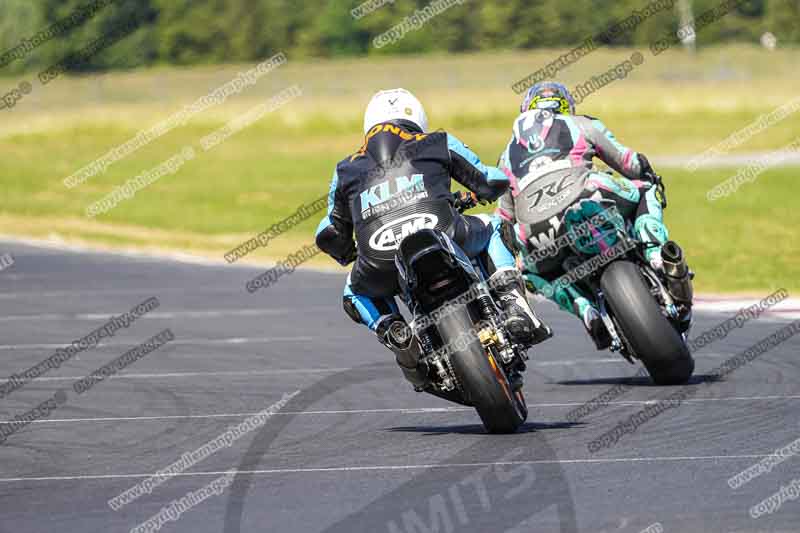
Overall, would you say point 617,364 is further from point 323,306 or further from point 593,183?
point 323,306

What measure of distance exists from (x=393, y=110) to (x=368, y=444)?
1864mm

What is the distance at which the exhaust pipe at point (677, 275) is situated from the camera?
31.7 feet

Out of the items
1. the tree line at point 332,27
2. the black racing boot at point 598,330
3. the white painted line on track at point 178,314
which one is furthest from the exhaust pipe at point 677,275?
the tree line at point 332,27

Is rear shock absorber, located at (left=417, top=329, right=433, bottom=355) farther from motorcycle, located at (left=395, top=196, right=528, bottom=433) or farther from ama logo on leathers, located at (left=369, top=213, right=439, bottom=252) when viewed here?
ama logo on leathers, located at (left=369, top=213, right=439, bottom=252)

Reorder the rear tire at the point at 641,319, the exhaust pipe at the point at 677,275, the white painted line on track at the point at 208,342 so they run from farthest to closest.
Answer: the white painted line on track at the point at 208,342, the exhaust pipe at the point at 677,275, the rear tire at the point at 641,319

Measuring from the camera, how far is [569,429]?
8.49 m

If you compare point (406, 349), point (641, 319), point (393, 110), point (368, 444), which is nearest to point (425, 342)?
point (406, 349)

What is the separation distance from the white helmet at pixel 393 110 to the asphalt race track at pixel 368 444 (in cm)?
176

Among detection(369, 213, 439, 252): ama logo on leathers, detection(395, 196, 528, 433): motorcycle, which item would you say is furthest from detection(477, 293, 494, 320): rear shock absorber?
detection(369, 213, 439, 252): ama logo on leathers

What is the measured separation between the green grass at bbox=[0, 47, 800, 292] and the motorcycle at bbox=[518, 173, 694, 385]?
312 inches

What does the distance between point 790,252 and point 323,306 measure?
7.65m

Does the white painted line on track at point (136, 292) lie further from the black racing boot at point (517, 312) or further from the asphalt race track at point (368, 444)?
the black racing boot at point (517, 312)

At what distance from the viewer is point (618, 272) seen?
375 inches

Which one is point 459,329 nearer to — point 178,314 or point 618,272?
point 618,272
